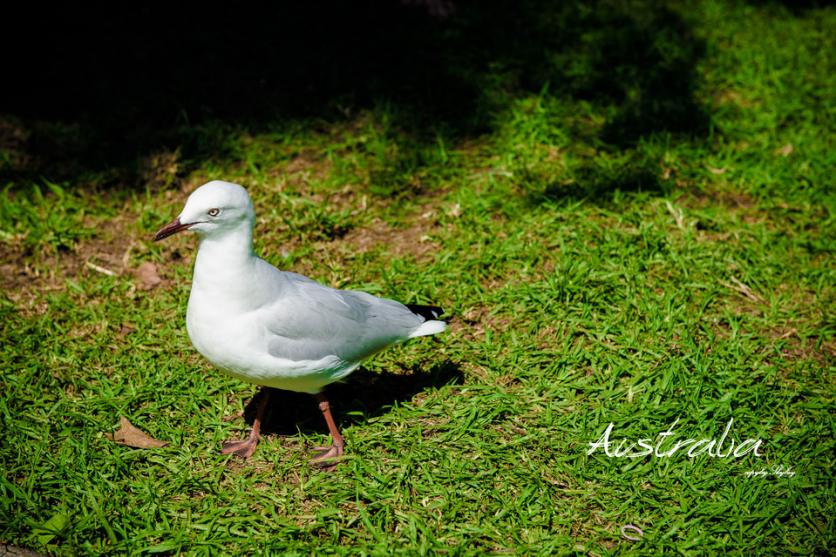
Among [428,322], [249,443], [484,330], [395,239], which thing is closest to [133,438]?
[249,443]

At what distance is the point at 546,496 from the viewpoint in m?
3.19

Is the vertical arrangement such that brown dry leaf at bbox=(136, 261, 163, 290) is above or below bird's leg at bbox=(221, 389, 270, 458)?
above

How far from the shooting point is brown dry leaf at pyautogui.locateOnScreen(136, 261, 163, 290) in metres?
A: 4.41

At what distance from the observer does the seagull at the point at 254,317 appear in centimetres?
296

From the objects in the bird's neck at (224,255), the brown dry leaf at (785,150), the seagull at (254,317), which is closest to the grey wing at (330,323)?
the seagull at (254,317)

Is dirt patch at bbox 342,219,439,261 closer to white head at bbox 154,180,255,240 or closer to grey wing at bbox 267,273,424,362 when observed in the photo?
grey wing at bbox 267,273,424,362

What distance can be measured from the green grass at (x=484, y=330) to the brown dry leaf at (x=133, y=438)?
6cm

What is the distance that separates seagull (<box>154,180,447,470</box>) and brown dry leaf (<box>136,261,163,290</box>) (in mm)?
1417

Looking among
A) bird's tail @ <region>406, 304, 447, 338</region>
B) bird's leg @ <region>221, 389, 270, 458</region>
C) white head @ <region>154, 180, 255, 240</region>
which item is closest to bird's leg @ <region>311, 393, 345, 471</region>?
bird's leg @ <region>221, 389, 270, 458</region>

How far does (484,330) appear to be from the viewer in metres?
4.12

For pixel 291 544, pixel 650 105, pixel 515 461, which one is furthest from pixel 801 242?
pixel 291 544

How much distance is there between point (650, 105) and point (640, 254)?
2006mm

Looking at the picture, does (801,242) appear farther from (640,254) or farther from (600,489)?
(600,489)

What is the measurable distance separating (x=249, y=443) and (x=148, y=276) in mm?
1585
